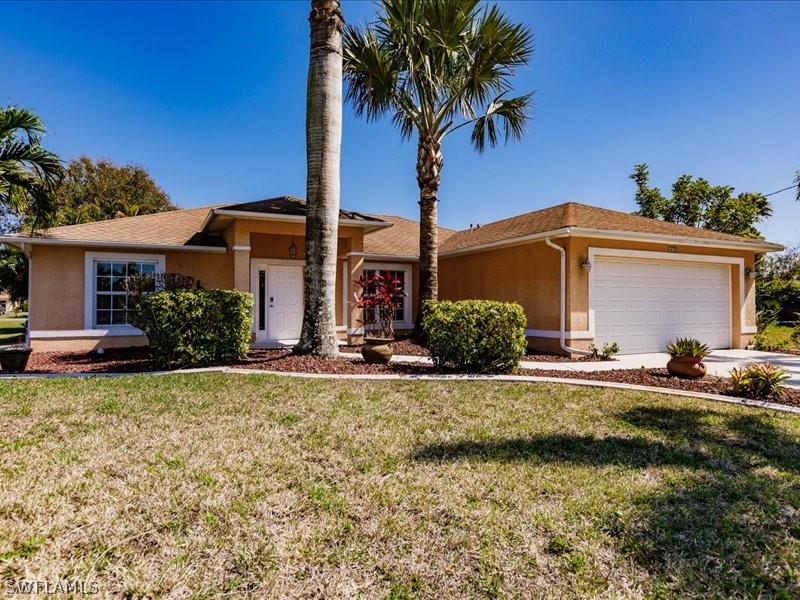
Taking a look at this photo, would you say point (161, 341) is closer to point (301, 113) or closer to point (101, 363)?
point (101, 363)

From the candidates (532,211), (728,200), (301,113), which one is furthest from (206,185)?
(728,200)

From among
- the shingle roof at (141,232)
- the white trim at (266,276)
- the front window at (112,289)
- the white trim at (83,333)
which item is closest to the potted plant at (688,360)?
the white trim at (266,276)

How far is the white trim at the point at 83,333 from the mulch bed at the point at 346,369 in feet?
6.12

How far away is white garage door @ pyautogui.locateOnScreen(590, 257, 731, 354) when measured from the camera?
11898 millimetres

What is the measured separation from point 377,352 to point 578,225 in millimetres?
6411

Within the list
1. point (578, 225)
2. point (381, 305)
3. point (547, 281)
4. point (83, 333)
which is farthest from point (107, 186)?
point (578, 225)

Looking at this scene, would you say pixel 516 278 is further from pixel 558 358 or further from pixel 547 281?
pixel 558 358

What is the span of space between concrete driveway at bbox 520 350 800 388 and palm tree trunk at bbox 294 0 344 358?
14.9ft

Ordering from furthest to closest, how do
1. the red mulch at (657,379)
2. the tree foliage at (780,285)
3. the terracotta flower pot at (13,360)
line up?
1. the tree foliage at (780,285)
2. the terracotta flower pot at (13,360)
3. the red mulch at (657,379)

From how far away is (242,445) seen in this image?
14.3ft

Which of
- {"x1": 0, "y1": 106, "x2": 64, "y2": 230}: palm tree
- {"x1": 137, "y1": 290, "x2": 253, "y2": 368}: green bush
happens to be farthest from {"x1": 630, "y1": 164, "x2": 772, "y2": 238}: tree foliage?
{"x1": 0, "y1": 106, "x2": 64, "y2": 230}: palm tree

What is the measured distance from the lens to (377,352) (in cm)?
896

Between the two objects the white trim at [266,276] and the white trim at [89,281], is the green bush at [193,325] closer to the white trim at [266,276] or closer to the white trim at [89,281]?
the white trim at [266,276]

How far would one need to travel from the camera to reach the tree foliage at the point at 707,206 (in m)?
25.1
